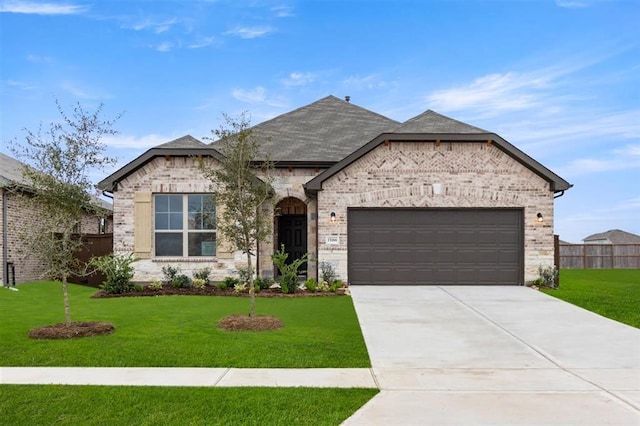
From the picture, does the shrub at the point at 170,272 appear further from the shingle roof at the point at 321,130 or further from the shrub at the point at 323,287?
the shingle roof at the point at 321,130

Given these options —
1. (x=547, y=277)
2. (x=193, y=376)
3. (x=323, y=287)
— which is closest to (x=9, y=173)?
(x=323, y=287)

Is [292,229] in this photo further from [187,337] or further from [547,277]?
[187,337]

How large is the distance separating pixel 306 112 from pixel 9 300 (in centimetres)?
1291

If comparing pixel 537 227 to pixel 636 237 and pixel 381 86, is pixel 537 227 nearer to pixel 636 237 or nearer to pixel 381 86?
pixel 381 86

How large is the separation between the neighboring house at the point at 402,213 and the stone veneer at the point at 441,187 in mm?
31

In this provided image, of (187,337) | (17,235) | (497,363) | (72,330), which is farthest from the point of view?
(17,235)

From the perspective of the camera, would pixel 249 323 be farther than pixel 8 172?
No

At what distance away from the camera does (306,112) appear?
67.9ft

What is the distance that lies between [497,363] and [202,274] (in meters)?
9.98

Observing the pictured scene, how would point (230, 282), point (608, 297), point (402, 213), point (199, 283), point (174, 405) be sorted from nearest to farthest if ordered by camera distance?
point (174, 405) < point (608, 297) < point (199, 283) < point (230, 282) < point (402, 213)

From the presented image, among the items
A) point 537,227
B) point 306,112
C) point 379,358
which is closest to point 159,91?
point 306,112

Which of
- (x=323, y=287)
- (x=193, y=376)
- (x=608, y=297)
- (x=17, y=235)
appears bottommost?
(x=608, y=297)

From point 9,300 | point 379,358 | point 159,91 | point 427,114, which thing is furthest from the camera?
point 427,114

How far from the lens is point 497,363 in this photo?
6.87m
